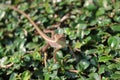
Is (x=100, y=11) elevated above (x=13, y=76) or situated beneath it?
elevated above

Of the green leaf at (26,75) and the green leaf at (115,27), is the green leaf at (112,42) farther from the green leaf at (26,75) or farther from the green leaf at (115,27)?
the green leaf at (26,75)

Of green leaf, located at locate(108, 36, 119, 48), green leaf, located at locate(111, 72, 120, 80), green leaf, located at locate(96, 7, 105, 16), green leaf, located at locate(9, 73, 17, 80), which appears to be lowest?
green leaf, located at locate(9, 73, 17, 80)

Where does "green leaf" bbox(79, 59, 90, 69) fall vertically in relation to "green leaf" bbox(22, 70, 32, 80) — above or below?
above

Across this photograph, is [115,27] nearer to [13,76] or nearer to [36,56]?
[36,56]

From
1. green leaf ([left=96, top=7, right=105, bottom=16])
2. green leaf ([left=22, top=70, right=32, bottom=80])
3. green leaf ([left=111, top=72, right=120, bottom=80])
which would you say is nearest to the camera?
green leaf ([left=111, top=72, right=120, bottom=80])

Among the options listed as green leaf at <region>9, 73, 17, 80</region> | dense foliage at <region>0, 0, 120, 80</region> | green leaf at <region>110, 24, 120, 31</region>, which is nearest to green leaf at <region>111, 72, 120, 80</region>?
dense foliage at <region>0, 0, 120, 80</region>

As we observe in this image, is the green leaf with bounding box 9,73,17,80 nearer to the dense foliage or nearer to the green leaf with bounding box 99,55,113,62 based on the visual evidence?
the dense foliage

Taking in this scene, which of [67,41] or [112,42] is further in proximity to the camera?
[67,41]

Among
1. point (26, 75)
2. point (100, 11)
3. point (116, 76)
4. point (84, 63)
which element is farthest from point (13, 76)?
point (100, 11)

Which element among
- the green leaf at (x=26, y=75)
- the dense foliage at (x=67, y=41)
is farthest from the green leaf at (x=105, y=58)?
the green leaf at (x=26, y=75)
